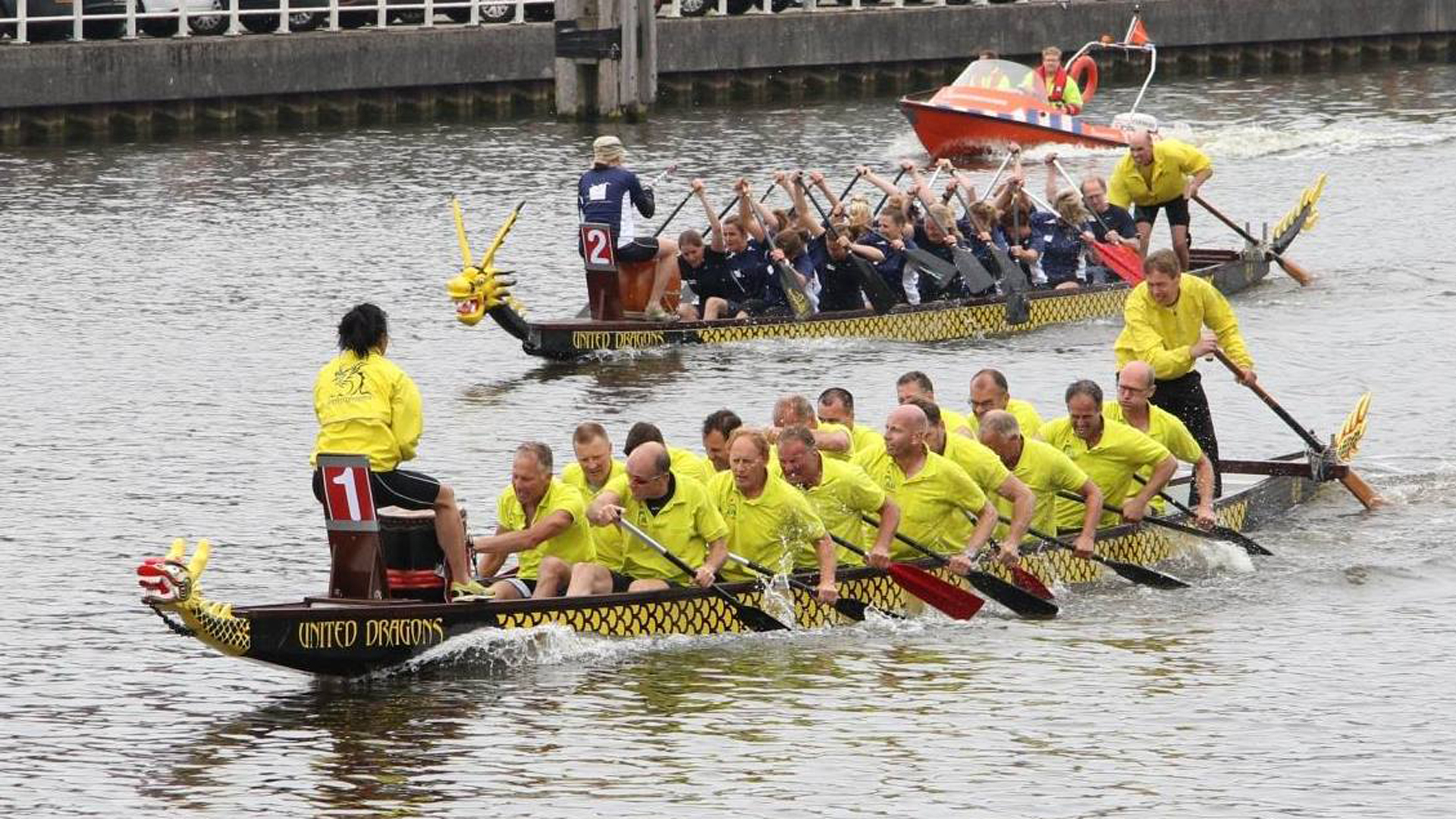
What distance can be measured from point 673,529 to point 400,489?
70.2 inches

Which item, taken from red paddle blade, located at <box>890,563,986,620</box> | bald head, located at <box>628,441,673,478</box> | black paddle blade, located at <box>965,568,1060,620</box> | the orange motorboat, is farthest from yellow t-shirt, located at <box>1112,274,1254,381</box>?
the orange motorboat

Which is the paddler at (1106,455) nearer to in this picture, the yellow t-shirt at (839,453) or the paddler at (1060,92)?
the yellow t-shirt at (839,453)

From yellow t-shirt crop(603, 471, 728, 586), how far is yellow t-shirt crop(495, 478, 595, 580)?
8.6 inches

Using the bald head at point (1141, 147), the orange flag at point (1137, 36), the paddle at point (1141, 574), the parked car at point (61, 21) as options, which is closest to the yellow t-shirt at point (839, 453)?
the paddle at point (1141, 574)

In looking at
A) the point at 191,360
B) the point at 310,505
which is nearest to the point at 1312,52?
the point at 191,360

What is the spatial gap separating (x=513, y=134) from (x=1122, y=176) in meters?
17.8

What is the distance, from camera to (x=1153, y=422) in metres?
18.0

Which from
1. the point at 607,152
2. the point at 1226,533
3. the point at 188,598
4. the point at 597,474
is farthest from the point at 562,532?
the point at 607,152

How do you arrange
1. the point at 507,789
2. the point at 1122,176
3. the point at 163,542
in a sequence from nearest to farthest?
the point at 507,789, the point at 163,542, the point at 1122,176

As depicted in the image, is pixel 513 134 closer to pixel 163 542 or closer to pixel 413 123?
pixel 413 123

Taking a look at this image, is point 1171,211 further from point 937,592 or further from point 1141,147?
point 937,592

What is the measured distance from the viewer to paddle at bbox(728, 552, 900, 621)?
1599cm

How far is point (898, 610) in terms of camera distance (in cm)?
1678

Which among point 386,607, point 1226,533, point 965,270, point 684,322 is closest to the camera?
point 386,607
